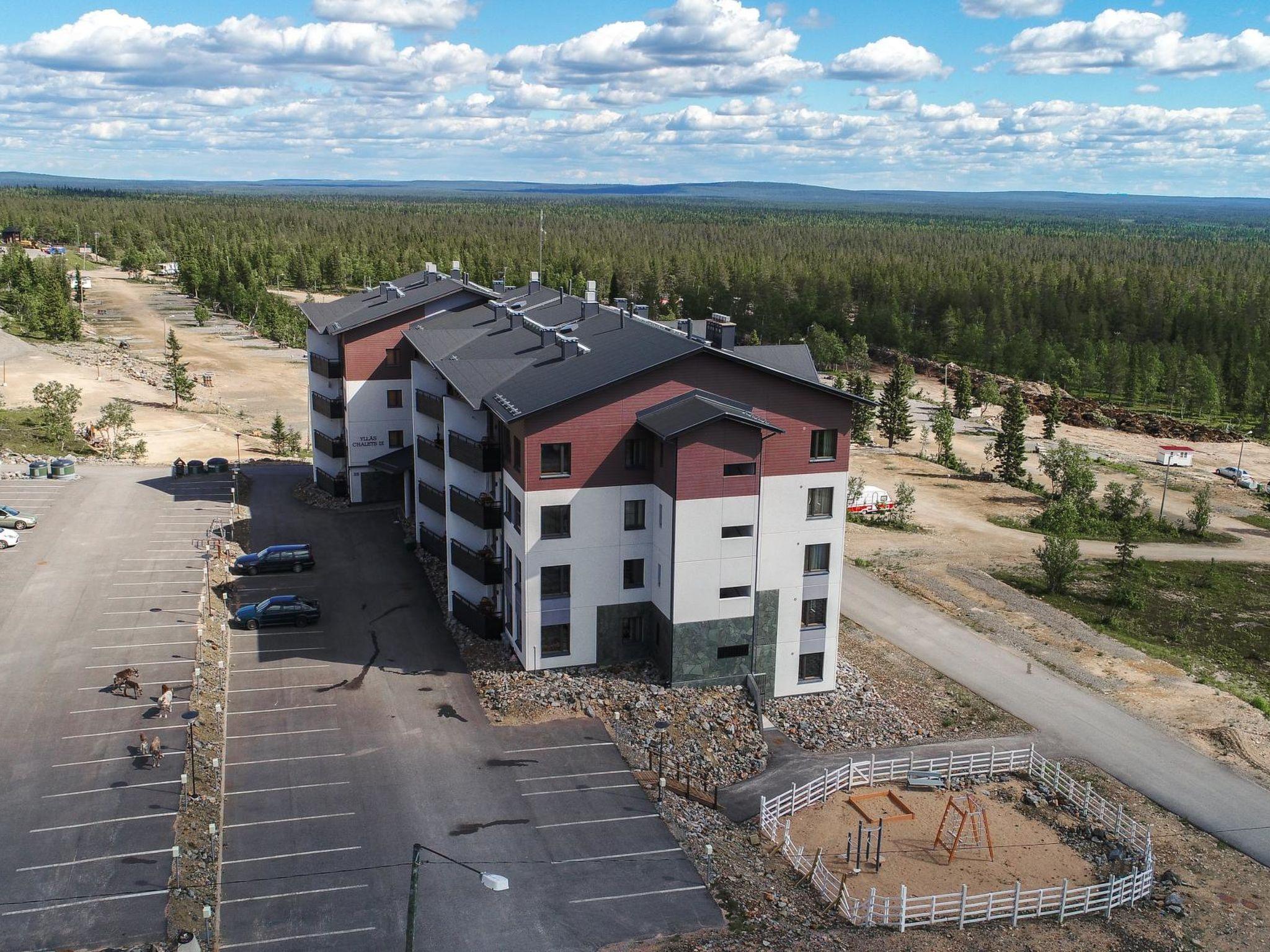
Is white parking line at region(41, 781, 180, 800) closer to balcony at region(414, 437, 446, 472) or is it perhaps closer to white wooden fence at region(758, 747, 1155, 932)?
white wooden fence at region(758, 747, 1155, 932)

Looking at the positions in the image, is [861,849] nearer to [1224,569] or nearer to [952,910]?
[952,910]

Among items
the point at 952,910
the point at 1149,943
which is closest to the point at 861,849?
the point at 952,910

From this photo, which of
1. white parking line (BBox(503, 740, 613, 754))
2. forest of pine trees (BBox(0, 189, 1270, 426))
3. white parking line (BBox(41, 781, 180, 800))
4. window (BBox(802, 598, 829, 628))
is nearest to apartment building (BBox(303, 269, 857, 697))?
window (BBox(802, 598, 829, 628))

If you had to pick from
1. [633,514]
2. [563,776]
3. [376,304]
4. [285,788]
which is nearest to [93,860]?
[285,788]

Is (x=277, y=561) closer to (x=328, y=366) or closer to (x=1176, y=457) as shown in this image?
(x=328, y=366)

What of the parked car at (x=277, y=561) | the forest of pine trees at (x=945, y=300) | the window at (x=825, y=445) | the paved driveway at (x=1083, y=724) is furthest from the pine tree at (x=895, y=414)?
the parked car at (x=277, y=561)

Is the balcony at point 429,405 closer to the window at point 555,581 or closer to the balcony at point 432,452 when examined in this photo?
the balcony at point 432,452
